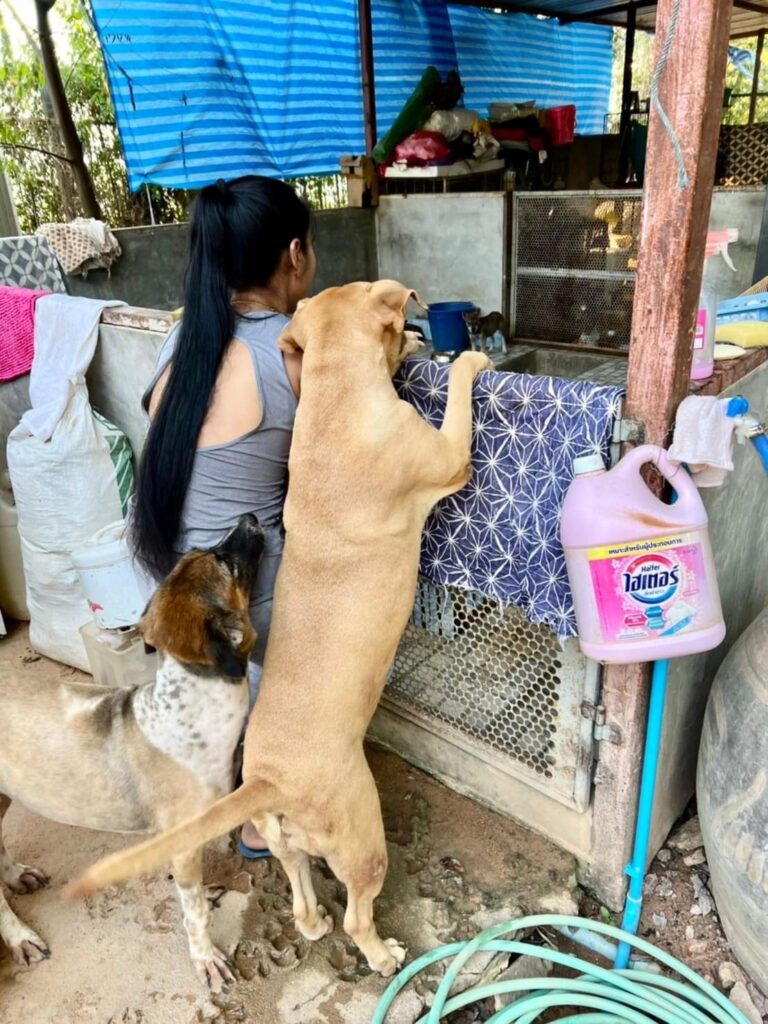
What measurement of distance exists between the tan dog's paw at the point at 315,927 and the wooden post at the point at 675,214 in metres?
1.84

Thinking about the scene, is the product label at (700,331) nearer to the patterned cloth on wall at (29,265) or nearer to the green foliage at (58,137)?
the patterned cloth on wall at (29,265)

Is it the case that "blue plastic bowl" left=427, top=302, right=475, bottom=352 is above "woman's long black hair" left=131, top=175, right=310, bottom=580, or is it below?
below

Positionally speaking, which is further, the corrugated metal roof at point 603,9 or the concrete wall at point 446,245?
the corrugated metal roof at point 603,9

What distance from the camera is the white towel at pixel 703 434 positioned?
1.71 meters

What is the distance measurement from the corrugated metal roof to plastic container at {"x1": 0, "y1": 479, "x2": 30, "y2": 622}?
6821mm

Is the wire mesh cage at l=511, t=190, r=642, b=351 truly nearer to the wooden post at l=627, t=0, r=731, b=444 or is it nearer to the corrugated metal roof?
the wooden post at l=627, t=0, r=731, b=444

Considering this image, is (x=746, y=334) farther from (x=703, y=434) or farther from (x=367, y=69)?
(x=367, y=69)

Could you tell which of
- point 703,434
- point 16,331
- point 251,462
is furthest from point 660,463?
point 16,331

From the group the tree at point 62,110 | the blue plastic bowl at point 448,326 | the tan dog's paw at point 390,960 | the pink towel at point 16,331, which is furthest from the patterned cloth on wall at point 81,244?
the tan dog's paw at point 390,960

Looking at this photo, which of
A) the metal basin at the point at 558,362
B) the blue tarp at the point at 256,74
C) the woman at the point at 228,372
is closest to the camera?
the woman at the point at 228,372

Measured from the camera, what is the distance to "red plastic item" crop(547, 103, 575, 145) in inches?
287

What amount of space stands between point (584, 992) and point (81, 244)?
4.43 metres

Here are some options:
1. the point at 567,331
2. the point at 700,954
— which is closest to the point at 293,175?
the point at 567,331

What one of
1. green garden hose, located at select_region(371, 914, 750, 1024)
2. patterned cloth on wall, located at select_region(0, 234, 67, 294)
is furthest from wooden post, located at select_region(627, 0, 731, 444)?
patterned cloth on wall, located at select_region(0, 234, 67, 294)
